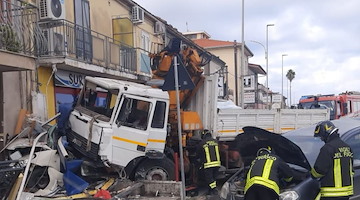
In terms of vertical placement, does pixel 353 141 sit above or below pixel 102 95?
below

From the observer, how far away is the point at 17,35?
920 centimetres

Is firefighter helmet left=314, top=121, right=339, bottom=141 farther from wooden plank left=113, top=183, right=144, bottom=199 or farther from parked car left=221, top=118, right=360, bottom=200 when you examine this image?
wooden plank left=113, top=183, right=144, bottom=199

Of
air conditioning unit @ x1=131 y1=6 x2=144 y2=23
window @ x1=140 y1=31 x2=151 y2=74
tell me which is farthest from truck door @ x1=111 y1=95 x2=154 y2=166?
air conditioning unit @ x1=131 y1=6 x2=144 y2=23

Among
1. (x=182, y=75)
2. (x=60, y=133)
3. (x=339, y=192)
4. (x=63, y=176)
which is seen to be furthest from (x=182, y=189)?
(x=60, y=133)

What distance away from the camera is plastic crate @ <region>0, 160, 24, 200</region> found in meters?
5.74

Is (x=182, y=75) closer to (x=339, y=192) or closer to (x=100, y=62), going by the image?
(x=339, y=192)

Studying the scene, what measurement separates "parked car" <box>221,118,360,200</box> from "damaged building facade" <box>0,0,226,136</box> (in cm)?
372

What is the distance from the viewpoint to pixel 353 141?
598 centimetres

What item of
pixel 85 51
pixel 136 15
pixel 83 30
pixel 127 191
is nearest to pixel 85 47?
pixel 85 51

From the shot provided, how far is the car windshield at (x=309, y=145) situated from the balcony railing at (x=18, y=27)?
6501 mm

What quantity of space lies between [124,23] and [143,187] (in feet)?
34.9

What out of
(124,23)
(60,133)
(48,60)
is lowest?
(60,133)

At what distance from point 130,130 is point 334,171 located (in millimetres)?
4111

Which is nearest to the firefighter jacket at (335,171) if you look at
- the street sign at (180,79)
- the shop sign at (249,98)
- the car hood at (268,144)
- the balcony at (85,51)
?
the car hood at (268,144)
